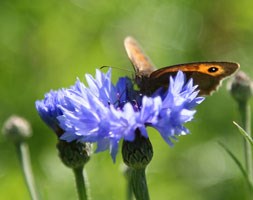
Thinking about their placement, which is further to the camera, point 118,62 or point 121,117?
point 118,62

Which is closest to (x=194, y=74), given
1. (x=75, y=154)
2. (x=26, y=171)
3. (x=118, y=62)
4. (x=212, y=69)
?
(x=212, y=69)

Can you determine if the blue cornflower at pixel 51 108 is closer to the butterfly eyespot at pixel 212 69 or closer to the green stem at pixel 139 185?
the green stem at pixel 139 185

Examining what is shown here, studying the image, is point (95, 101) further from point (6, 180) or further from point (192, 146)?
point (192, 146)

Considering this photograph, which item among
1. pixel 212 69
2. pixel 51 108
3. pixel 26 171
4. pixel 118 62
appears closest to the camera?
pixel 51 108

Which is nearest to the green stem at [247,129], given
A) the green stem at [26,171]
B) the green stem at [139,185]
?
the green stem at [139,185]

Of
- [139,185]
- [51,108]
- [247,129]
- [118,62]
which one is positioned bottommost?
[139,185]

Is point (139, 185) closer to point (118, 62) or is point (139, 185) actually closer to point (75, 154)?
point (75, 154)

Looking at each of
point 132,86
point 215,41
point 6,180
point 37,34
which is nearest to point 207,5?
point 215,41
